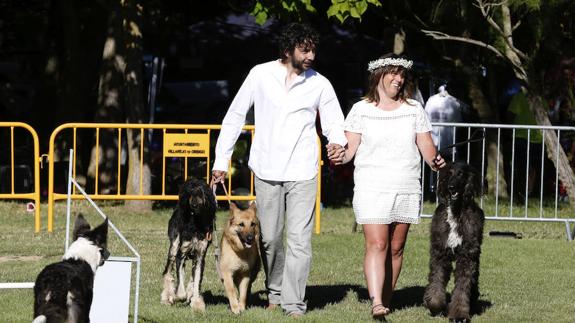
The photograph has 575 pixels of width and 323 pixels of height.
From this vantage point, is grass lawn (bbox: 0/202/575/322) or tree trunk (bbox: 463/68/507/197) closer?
grass lawn (bbox: 0/202/575/322)

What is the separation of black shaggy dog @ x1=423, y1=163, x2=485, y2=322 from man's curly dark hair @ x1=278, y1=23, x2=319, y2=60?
1.50 m

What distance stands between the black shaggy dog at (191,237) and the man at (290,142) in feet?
0.79

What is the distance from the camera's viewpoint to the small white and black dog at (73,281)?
6.82m

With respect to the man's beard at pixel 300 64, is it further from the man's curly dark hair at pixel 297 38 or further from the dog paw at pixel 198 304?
the dog paw at pixel 198 304

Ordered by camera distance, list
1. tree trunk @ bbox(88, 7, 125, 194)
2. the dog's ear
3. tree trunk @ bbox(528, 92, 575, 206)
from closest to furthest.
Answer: the dog's ear, tree trunk @ bbox(528, 92, 575, 206), tree trunk @ bbox(88, 7, 125, 194)

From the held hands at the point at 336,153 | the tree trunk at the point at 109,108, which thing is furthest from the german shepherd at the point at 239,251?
the tree trunk at the point at 109,108

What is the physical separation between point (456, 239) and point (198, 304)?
86.5 inches

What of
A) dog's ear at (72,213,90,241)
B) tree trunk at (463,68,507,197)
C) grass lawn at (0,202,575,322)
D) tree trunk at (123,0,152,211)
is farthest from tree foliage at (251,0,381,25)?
dog's ear at (72,213,90,241)

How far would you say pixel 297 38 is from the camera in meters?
8.72

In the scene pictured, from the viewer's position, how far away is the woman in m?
8.62

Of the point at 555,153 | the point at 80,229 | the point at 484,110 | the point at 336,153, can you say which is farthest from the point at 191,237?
the point at 484,110

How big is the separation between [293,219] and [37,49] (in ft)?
63.7

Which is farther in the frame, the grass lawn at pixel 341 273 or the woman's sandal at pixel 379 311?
the grass lawn at pixel 341 273

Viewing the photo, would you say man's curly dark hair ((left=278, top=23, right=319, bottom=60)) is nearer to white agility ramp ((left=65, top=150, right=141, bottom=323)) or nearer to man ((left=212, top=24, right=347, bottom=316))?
man ((left=212, top=24, right=347, bottom=316))
